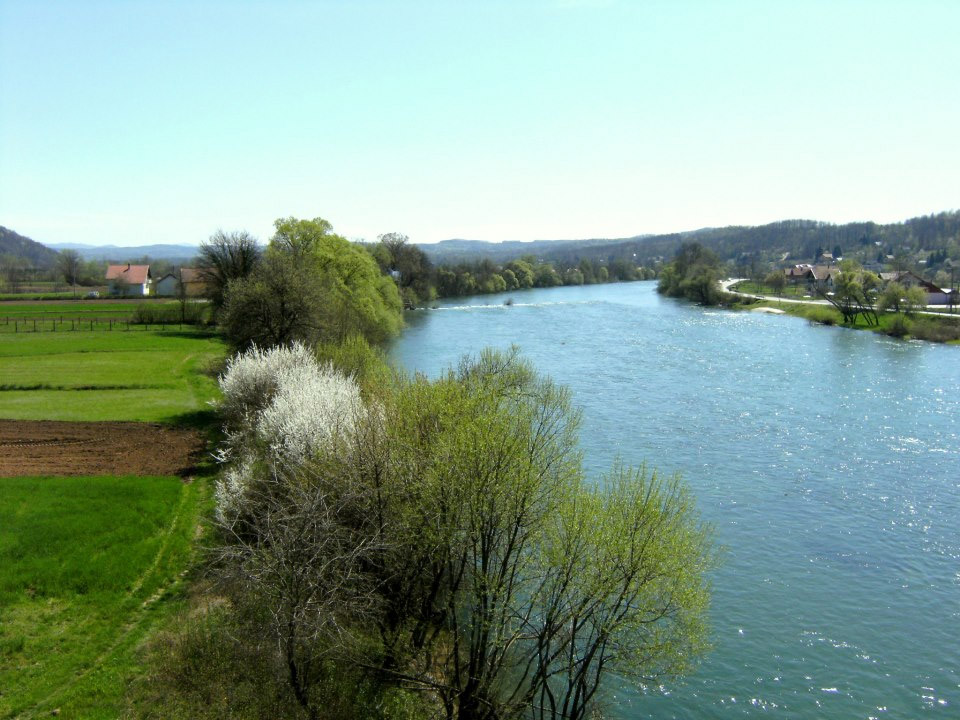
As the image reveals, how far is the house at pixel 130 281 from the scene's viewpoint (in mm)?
101000

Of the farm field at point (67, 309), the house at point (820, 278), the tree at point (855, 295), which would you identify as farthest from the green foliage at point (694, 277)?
the farm field at point (67, 309)

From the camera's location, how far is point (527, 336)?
63.9m

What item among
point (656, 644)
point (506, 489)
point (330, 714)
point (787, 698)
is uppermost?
point (506, 489)

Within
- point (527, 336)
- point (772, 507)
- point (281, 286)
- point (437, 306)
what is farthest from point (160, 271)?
point (772, 507)

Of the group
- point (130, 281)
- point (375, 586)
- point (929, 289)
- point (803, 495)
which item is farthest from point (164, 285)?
point (929, 289)

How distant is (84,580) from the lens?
53.5ft

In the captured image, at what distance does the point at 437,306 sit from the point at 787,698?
85251 millimetres

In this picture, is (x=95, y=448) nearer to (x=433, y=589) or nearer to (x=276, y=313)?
(x=276, y=313)

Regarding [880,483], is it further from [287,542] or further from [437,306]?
[437,306]

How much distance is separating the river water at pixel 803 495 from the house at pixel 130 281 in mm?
61700

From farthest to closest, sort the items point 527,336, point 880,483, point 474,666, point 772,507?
1. point 527,336
2. point 880,483
3. point 772,507
4. point 474,666

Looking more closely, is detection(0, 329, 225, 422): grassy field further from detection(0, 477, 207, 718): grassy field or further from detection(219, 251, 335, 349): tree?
detection(0, 477, 207, 718): grassy field

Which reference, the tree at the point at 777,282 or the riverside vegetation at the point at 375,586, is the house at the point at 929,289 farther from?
the riverside vegetation at the point at 375,586

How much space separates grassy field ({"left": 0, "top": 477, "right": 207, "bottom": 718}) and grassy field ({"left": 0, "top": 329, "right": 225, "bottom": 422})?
35.4ft
